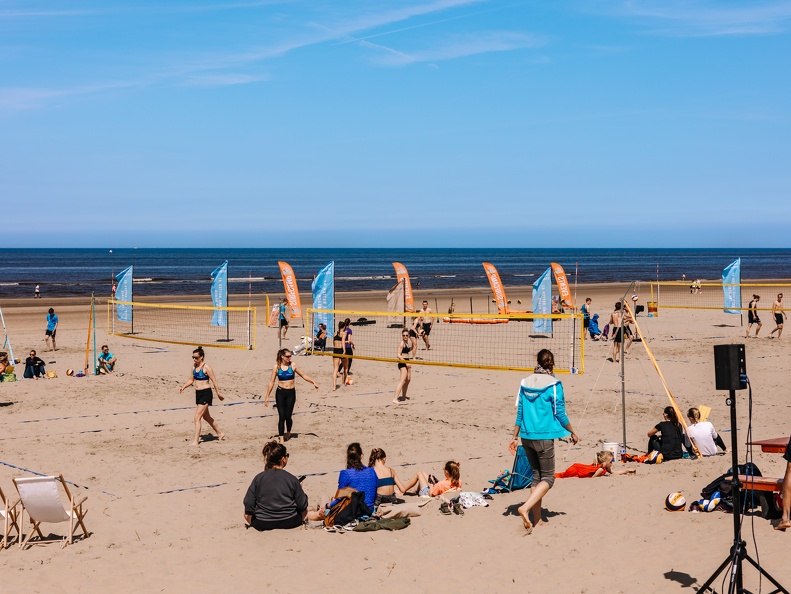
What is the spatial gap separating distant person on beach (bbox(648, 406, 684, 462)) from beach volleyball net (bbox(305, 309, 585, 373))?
6.37 metres

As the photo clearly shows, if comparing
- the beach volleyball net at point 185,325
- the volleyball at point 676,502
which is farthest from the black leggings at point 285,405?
the beach volleyball net at point 185,325

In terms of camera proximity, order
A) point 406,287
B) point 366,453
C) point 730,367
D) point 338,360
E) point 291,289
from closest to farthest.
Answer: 1. point 730,367
2. point 366,453
3. point 338,360
4. point 406,287
5. point 291,289

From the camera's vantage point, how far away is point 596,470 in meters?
9.06

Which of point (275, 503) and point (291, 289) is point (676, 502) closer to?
point (275, 503)

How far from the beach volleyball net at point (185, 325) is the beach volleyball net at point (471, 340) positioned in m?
2.30

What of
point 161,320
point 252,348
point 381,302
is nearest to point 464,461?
point 252,348

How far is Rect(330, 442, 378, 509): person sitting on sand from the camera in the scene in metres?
8.14

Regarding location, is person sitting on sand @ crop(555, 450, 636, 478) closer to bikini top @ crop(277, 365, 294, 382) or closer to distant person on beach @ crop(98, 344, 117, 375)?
bikini top @ crop(277, 365, 294, 382)

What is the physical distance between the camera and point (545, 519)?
763 cm

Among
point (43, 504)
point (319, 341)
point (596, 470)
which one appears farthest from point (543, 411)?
point (319, 341)

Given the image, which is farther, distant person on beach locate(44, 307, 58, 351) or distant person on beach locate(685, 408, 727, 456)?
distant person on beach locate(44, 307, 58, 351)

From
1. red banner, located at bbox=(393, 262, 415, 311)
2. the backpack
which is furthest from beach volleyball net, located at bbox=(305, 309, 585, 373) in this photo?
the backpack

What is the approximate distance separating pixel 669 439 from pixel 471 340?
1408 cm

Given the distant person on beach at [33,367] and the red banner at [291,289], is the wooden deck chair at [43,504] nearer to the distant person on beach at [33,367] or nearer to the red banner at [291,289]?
the distant person on beach at [33,367]
